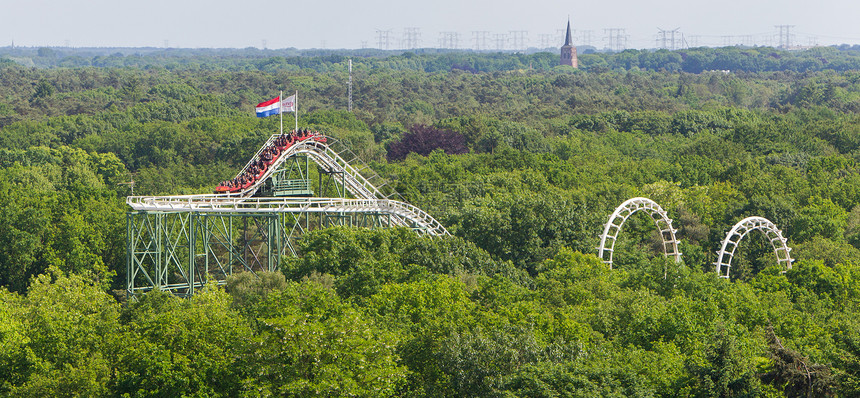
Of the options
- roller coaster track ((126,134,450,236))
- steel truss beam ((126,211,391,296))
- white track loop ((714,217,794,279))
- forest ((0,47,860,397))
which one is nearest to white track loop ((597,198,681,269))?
forest ((0,47,860,397))

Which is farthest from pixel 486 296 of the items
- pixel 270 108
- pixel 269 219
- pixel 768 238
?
pixel 270 108

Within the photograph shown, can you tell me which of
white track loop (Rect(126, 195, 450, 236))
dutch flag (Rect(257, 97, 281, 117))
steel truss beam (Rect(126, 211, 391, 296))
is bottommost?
steel truss beam (Rect(126, 211, 391, 296))

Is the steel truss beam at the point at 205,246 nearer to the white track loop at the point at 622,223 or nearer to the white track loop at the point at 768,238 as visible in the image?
the white track loop at the point at 622,223

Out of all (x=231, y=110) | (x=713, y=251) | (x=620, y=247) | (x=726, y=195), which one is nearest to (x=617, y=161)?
A: (x=726, y=195)

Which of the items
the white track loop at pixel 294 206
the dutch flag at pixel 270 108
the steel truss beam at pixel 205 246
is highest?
the dutch flag at pixel 270 108

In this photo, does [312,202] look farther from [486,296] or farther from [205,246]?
[486,296]

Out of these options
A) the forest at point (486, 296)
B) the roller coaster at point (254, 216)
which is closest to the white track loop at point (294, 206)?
the roller coaster at point (254, 216)

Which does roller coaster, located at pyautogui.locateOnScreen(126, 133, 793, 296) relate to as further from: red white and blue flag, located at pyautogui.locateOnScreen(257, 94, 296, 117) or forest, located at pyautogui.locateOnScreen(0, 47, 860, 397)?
red white and blue flag, located at pyautogui.locateOnScreen(257, 94, 296, 117)
